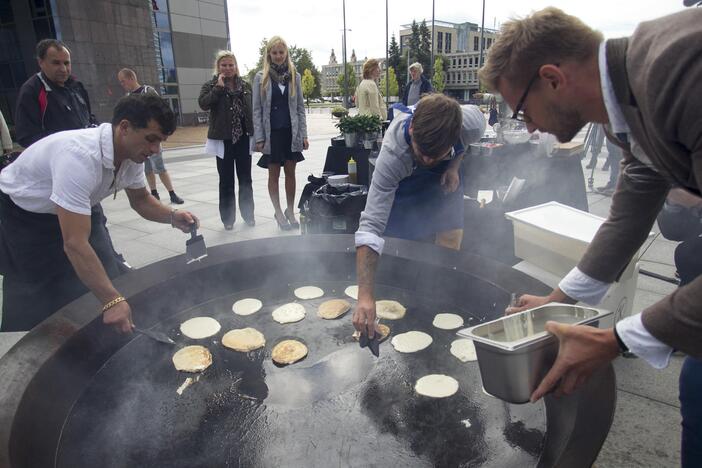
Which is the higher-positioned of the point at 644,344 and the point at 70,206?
the point at 70,206

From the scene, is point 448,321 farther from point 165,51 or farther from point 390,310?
point 165,51

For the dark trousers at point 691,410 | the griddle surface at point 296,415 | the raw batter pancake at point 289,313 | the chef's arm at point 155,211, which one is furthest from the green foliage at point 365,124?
the dark trousers at point 691,410

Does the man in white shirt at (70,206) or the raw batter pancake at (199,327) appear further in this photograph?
the raw batter pancake at (199,327)

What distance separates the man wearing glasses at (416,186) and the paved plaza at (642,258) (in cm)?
153

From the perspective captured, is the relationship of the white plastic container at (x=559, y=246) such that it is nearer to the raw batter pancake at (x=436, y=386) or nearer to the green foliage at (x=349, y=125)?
the raw batter pancake at (x=436, y=386)

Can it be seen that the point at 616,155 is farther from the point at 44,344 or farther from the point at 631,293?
the point at 44,344

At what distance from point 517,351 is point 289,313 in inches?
72.8

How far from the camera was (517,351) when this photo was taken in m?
1.33

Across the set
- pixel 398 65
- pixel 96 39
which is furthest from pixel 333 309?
pixel 398 65

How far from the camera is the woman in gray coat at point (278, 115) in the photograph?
18.4 feet

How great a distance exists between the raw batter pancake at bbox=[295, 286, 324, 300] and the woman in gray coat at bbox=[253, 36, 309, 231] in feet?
9.53

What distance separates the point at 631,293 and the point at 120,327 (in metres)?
3.33

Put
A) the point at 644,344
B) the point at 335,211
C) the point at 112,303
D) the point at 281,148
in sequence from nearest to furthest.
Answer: the point at 644,344
the point at 112,303
the point at 335,211
the point at 281,148

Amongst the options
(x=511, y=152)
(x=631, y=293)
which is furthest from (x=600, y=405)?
(x=511, y=152)
